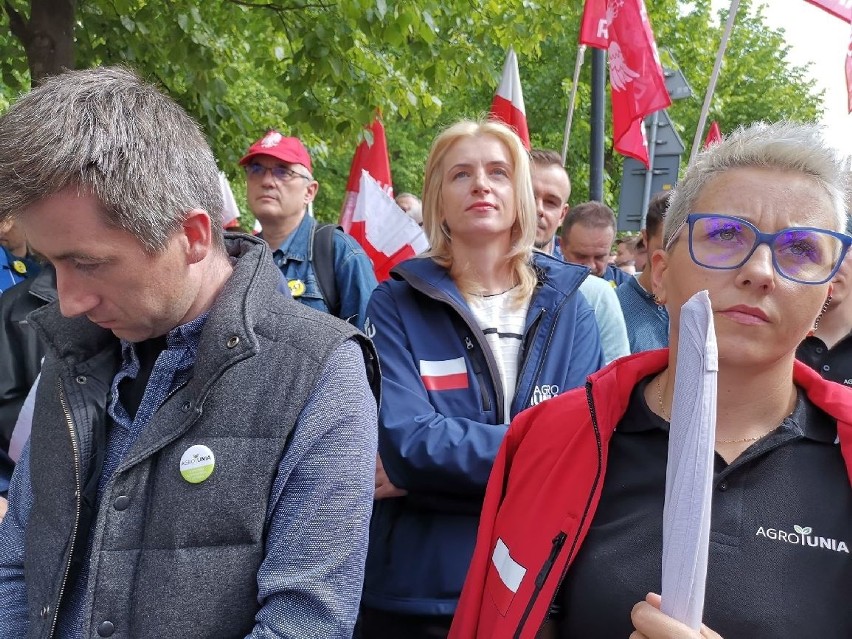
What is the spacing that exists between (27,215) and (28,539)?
69cm

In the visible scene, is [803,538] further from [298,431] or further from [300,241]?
[300,241]

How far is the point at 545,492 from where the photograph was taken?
73.2 inches

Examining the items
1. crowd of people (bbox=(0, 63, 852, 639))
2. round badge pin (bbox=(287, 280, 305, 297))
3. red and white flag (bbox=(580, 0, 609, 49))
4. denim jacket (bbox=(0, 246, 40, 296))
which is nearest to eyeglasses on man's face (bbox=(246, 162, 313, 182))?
round badge pin (bbox=(287, 280, 305, 297))

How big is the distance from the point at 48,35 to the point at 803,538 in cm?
564

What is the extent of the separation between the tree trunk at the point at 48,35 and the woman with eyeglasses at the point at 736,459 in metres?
5.01

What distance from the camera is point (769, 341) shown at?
5.49ft

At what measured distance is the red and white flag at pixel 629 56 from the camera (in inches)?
295

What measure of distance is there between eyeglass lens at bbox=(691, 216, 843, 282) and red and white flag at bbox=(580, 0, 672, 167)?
238 inches

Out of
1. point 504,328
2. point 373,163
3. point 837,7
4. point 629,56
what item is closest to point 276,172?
point 504,328

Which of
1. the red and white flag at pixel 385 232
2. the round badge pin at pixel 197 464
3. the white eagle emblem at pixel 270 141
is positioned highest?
the white eagle emblem at pixel 270 141

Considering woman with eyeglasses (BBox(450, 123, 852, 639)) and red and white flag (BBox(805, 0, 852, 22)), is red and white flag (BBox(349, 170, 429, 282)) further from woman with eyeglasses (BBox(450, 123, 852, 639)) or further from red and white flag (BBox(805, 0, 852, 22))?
red and white flag (BBox(805, 0, 852, 22))

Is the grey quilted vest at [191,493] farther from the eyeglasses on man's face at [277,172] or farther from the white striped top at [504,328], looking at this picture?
the eyeglasses on man's face at [277,172]

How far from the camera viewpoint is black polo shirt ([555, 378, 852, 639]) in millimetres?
1550

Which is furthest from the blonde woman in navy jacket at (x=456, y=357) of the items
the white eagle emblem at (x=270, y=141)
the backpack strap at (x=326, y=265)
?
the white eagle emblem at (x=270, y=141)
